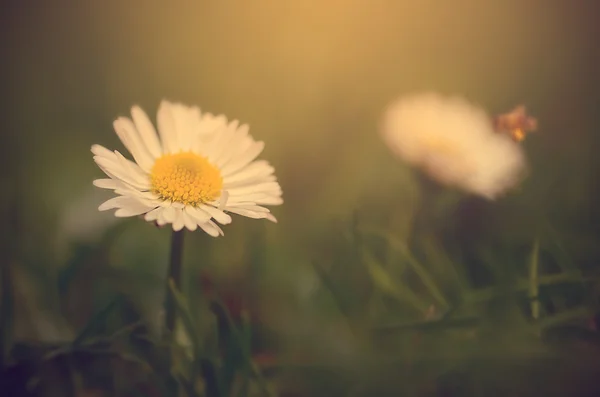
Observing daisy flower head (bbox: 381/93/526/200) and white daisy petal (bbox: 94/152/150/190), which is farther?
daisy flower head (bbox: 381/93/526/200)

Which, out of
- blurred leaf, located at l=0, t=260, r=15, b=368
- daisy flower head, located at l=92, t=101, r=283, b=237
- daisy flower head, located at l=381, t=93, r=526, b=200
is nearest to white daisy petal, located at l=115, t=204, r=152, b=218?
daisy flower head, located at l=92, t=101, r=283, b=237

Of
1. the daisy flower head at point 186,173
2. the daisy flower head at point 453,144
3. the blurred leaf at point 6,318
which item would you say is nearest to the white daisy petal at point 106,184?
the daisy flower head at point 186,173

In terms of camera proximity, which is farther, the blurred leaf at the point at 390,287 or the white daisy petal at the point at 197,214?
the blurred leaf at the point at 390,287

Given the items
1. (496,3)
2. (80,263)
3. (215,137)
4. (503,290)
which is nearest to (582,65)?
(496,3)

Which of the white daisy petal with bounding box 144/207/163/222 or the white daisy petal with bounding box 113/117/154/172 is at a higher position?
the white daisy petal with bounding box 113/117/154/172

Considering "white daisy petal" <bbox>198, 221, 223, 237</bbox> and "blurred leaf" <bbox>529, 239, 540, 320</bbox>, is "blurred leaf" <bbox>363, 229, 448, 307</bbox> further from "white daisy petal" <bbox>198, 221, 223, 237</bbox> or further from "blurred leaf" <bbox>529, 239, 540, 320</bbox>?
"white daisy petal" <bbox>198, 221, 223, 237</bbox>

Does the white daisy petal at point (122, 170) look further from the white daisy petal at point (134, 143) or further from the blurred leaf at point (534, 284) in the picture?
the blurred leaf at point (534, 284)

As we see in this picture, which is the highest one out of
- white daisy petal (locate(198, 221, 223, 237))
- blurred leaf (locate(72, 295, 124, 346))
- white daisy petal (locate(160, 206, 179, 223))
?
white daisy petal (locate(160, 206, 179, 223))
